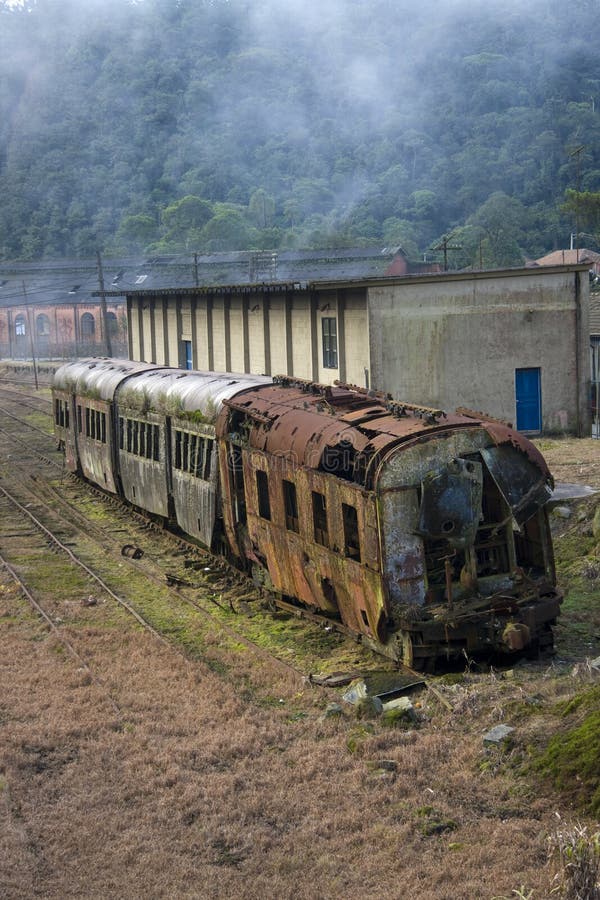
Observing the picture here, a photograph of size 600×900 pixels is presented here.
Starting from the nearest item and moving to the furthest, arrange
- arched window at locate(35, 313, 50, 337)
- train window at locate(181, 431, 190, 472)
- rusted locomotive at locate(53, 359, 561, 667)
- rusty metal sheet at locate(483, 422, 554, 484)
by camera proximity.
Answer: rusted locomotive at locate(53, 359, 561, 667) → rusty metal sheet at locate(483, 422, 554, 484) → train window at locate(181, 431, 190, 472) → arched window at locate(35, 313, 50, 337)

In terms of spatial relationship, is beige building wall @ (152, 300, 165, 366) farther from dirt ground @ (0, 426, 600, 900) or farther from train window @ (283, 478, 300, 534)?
dirt ground @ (0, 426, 600, 900)

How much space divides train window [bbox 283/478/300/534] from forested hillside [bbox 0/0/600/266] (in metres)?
61.0

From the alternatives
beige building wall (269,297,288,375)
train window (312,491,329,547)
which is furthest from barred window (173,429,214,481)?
beige building wall (269,297,288,375)

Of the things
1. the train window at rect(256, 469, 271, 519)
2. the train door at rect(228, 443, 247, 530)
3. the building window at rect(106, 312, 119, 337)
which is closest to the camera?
the train window at rect(256, 469, 271, 519)

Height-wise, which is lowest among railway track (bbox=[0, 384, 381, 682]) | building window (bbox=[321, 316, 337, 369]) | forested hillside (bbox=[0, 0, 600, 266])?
railway track (bbox=[0, 384, 381, 682])

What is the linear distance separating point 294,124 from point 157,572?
124 m

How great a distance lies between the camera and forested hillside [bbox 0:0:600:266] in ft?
324

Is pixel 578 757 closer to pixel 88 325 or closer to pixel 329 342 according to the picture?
pixel 329 342

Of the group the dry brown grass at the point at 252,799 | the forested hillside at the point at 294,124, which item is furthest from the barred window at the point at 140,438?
the forested hillside at the point at 294,124

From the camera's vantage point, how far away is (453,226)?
339 feet

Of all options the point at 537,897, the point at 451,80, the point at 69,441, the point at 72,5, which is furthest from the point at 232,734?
the point at 72,5

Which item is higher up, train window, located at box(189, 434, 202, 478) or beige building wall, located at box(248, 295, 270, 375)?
beige building wall, located at box(248, 295, 270, 375)

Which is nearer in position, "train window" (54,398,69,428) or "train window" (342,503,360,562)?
"train window" (342,503,360,562)

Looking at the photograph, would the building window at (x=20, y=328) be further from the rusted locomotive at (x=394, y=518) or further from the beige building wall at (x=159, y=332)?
the rusted locomotive at (x=394, y=518)
